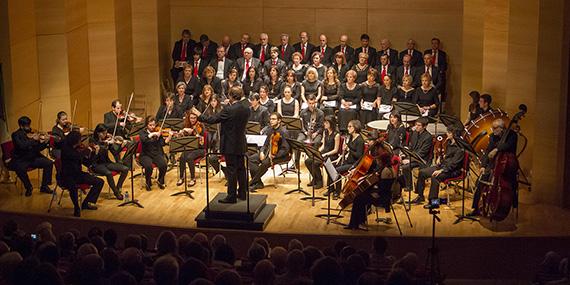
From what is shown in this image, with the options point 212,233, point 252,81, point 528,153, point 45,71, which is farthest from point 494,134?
point 45,71

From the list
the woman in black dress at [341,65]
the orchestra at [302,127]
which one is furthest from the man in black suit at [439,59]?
the woman in black dress at [341,65]

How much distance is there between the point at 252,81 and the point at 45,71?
3583mm

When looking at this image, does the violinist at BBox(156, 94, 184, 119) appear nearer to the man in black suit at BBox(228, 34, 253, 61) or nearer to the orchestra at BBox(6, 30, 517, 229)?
the orchestra at BBox(6, 30, 517, 229)

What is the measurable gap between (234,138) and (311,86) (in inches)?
161

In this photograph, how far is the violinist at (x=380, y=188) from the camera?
11.2m

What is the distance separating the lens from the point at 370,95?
15469mm

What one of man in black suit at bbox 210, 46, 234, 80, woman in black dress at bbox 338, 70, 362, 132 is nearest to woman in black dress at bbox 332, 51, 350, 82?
woman in black dress at bbox 338, 70, 362, 132

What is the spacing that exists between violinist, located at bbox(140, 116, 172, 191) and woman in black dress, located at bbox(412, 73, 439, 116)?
4.22 m

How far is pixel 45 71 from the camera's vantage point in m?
14.3

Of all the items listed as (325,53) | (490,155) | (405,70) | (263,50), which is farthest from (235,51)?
(490,155)

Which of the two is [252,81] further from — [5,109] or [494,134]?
[494,134]

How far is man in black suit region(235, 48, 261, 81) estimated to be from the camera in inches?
645

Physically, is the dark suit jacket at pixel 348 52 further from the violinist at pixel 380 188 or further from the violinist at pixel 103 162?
the violinist at pixel 380 188

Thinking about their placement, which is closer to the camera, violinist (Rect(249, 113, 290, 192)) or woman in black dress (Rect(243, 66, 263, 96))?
violinist (Rect(249, 113, 290, 192))
